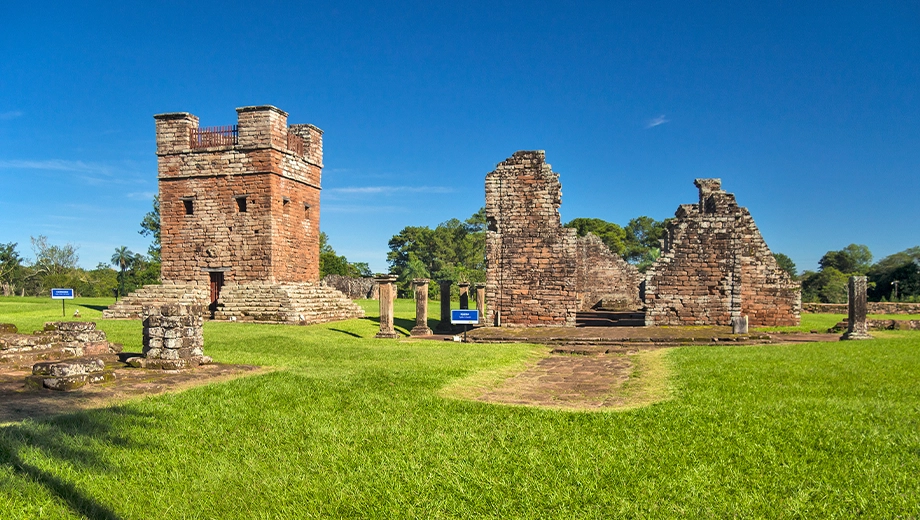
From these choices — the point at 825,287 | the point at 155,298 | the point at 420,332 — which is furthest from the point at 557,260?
the point at 825,287

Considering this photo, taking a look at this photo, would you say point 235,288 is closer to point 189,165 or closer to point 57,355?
point 189,165

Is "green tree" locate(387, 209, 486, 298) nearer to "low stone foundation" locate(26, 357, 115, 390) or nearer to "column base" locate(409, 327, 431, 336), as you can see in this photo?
"column base" locate(409, 327, 431, 336)

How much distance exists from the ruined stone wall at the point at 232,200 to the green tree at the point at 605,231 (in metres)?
34.6

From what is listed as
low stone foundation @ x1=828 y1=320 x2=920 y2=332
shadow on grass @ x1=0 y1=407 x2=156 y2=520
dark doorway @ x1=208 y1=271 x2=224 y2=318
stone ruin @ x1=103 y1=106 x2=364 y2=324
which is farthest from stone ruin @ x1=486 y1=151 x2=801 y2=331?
shadow on grass @ x1=0 y1=407 x2=156 y2=520

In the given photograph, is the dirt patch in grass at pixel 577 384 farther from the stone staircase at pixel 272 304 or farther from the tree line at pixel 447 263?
the tree line at pixel 447 263

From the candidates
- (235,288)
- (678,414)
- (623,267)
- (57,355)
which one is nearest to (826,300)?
(623,267)

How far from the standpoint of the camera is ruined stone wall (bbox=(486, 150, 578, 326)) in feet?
52.5

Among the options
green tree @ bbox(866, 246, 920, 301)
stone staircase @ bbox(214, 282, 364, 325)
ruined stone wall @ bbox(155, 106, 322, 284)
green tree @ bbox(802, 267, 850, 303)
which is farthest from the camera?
green tree @ bbox(802, 267, 850, 303)

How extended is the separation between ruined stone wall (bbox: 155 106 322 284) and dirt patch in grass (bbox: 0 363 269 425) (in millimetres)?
13415

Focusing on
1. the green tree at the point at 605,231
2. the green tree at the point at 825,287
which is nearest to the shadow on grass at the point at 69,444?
the green tree at the point at 825,287

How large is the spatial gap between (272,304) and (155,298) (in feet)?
15.1

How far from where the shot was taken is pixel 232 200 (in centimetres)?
2206

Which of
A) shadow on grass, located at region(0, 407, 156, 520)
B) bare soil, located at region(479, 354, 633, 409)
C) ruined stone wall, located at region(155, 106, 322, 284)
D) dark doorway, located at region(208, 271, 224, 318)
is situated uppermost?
ruined stone wall, located at region(155, 106, 322, 284)

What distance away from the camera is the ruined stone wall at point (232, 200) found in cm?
2170
